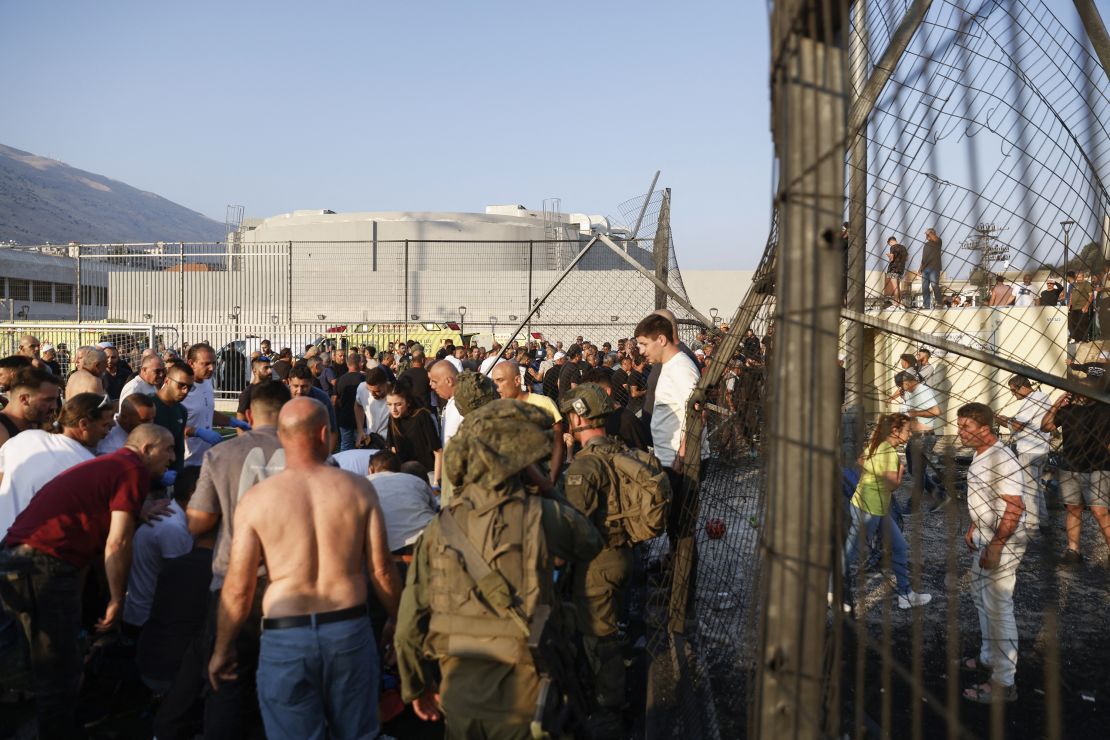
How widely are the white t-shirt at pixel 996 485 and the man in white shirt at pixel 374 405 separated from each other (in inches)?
193

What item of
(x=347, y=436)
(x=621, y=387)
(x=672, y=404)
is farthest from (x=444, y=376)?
(x=621, y=387)

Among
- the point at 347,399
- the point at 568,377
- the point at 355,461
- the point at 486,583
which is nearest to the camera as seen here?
the point at 486,583

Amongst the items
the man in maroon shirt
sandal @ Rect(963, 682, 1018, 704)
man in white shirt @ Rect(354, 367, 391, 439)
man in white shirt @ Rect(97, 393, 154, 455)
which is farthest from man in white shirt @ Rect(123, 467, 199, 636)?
sandal @ Rect(963, 682, 1018, 704)

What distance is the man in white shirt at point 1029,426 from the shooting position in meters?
3.42

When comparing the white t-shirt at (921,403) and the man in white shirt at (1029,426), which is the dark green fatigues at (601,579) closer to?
the white t-shirt at (921,403)

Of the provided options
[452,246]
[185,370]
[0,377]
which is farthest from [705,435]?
[452,246]

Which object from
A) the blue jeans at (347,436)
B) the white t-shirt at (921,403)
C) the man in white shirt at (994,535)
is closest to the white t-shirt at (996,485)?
the man in white shirt at (994,535)

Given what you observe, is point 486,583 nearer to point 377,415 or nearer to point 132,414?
point 132,414

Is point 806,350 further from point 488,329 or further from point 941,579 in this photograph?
point 488,329

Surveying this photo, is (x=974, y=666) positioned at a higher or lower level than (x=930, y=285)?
lower

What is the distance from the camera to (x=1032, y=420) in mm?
3691

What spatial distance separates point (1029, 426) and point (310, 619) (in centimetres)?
297

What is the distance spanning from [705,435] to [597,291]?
48.4 feet

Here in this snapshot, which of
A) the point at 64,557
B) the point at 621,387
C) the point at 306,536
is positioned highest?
the point at 621,387
